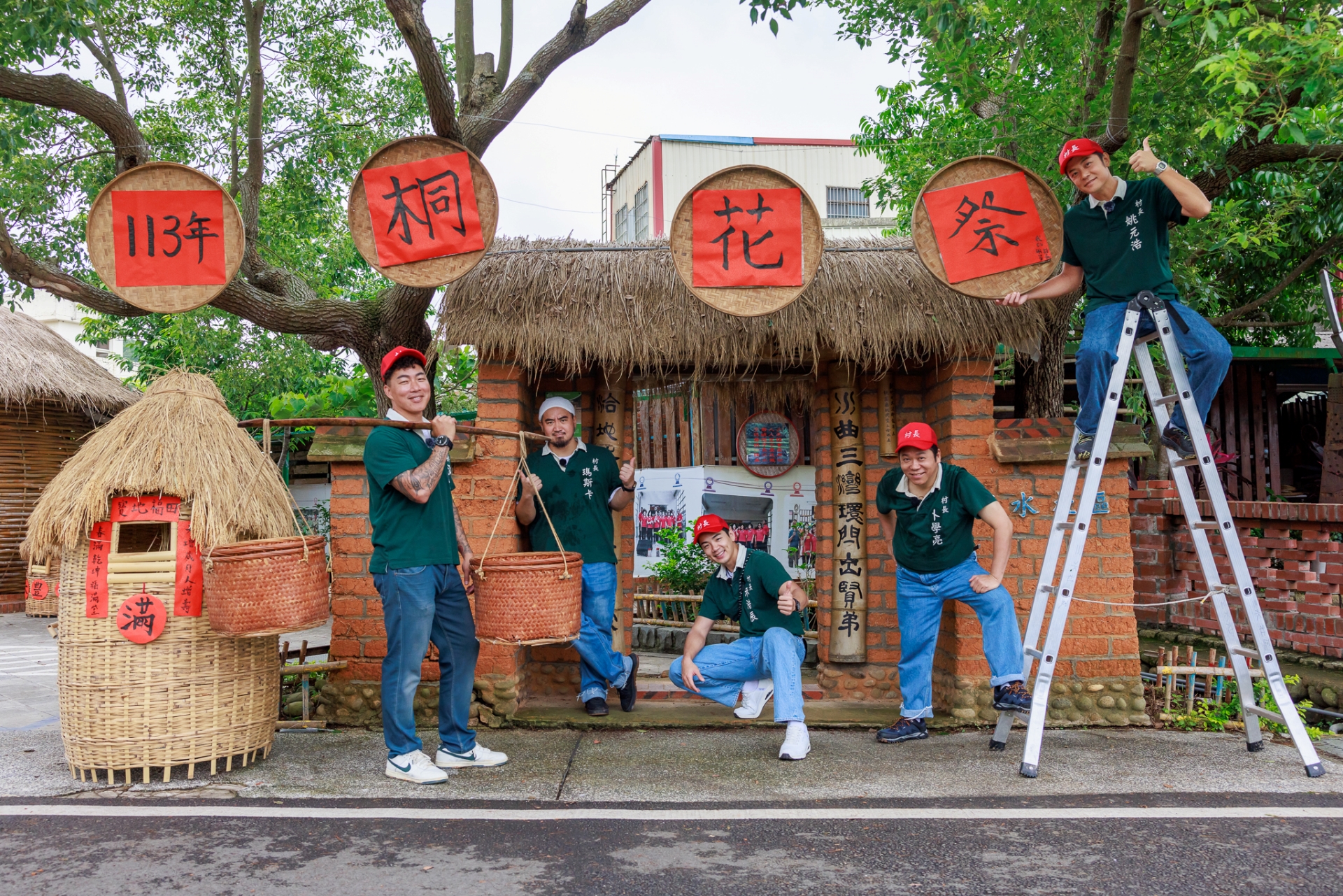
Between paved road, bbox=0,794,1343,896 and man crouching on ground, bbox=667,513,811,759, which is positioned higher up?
man crouching on ground, bbox=667,513,811,759

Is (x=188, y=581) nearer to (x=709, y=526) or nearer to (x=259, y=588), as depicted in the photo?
(x=259, y=588)

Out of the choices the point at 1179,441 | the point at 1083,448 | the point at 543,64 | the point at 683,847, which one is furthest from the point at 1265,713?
the point at 543,64

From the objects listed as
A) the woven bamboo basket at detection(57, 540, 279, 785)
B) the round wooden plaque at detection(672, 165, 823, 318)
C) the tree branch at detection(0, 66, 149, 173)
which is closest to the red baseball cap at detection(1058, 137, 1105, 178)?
the round wooden plaque at detection(672, 165, 823, 318)

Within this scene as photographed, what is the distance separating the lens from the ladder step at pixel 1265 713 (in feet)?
14.1

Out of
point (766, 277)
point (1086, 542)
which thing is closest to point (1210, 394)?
point (1086, 542)

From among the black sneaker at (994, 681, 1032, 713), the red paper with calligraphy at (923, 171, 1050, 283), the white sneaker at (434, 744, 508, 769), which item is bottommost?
the white sneaker at (434, 744, 508, 769)

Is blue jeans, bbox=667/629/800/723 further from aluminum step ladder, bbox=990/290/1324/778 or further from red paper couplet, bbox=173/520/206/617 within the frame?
red paper couplet, bbox=173/520/206/617

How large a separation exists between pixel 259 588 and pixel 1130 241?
13.9ft

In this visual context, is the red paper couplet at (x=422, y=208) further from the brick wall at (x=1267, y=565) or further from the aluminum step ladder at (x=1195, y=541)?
the brick wall at (x=1267, y=565)

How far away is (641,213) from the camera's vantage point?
2048cm

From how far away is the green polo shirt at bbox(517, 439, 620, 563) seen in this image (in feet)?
17.9

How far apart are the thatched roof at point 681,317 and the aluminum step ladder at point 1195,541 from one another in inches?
36.8

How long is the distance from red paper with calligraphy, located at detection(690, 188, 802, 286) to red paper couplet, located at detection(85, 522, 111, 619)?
2984 millimetres

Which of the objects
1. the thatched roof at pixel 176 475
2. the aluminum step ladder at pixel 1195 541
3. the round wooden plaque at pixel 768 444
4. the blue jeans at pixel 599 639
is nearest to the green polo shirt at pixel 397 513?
the thatched roof at pixel 176 475
